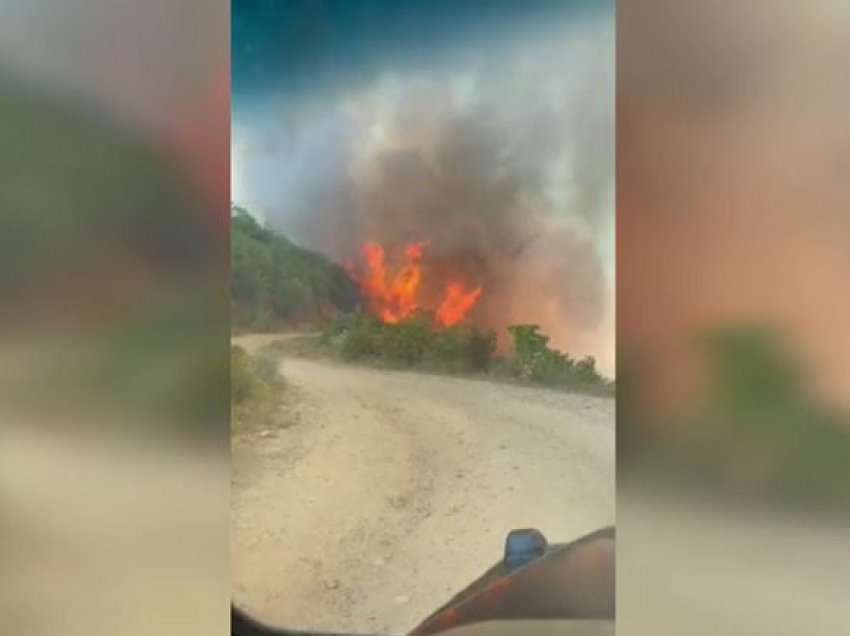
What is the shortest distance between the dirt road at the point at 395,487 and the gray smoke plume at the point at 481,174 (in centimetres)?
11

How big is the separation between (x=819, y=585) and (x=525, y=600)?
35cm

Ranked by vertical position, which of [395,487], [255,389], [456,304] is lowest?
[395,487]

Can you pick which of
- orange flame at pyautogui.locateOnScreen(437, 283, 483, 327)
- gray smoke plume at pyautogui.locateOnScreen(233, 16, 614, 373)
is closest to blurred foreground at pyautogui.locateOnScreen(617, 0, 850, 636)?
gray smoke plume at pyautogui.locateOnScreen(233, 16, 614, 373)

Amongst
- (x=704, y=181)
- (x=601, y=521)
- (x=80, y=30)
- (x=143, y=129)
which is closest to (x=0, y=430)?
(x=143, y=129)

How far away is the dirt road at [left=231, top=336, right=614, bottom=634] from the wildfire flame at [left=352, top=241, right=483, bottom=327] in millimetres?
80

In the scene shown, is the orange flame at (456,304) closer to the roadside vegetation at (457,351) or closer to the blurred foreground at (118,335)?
the roadside vegetation at (457,351)

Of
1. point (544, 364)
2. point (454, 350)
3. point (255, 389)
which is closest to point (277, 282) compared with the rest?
point (255, 389)

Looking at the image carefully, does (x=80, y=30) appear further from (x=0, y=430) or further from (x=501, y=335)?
(x=501, y=335)

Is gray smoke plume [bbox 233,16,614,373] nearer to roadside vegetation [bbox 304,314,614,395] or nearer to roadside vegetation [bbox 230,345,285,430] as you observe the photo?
roadside vegetation [bbox 304,314,614,395]

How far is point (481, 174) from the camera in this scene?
1073 mm

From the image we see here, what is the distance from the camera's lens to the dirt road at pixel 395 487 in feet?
3.47

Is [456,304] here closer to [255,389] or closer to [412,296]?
[412,296]

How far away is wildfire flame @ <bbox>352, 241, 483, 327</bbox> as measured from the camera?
3.54ft

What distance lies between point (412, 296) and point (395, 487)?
0.25 meters
